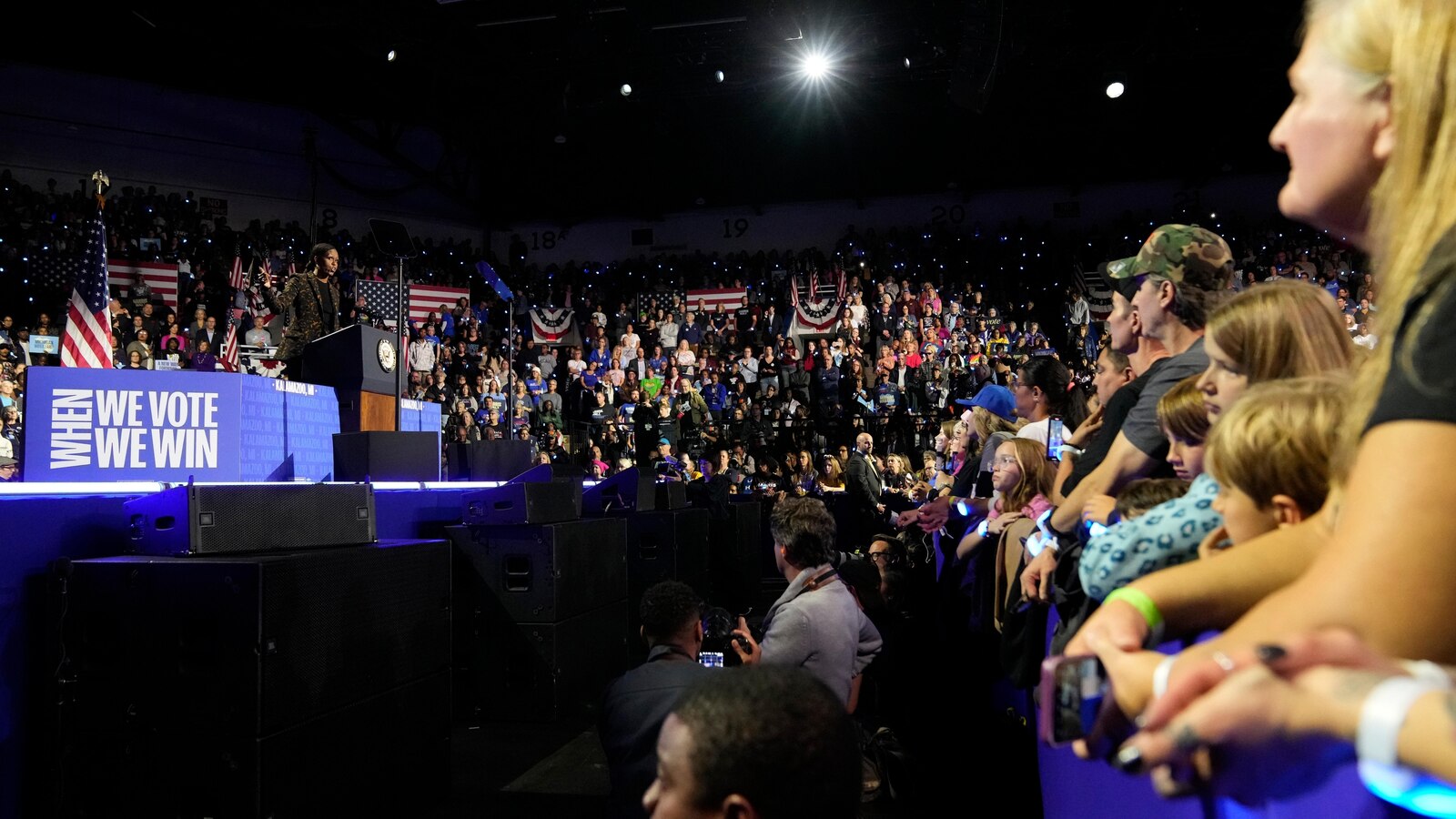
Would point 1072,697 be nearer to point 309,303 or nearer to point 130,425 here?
point 130,425

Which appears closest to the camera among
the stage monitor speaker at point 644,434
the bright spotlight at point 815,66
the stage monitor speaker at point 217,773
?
the stage monitor speaker at point 217,773

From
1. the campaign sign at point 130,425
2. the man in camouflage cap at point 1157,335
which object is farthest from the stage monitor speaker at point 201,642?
the man in camouflage cap at point 1157,335

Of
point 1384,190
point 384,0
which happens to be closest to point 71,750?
point 1384,190

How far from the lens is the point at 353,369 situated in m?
4.96

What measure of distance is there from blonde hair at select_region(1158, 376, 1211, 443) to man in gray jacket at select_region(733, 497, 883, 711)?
164 cm

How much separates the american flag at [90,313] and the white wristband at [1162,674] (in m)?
4.55

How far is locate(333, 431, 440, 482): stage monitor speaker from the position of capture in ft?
14.8

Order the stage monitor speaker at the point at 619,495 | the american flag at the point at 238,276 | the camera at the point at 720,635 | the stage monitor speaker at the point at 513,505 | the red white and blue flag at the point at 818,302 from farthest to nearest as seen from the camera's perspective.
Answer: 1. the red white and blue flag at the point at 818,302
2. the american flag at the point at 238,276
3. the stage monitor speaker at the point at 619,495
4. the stage monitor speaker at the point at 513,505
5. the camera at the point at 720,635

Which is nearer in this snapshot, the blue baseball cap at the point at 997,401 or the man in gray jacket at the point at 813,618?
the man in gray jacket at the point at 813,618

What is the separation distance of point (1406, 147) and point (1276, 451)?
0.43 m

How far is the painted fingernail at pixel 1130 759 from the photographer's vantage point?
2.15ft

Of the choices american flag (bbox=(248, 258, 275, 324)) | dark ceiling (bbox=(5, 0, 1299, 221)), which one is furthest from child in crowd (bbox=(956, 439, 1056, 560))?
american flag (bbox=(248, 258, 275, 324))

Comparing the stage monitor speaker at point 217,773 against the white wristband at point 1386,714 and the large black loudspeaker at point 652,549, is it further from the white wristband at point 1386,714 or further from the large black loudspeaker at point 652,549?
the large black loudspeaker at point 652,549

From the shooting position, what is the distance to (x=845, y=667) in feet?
11.1
